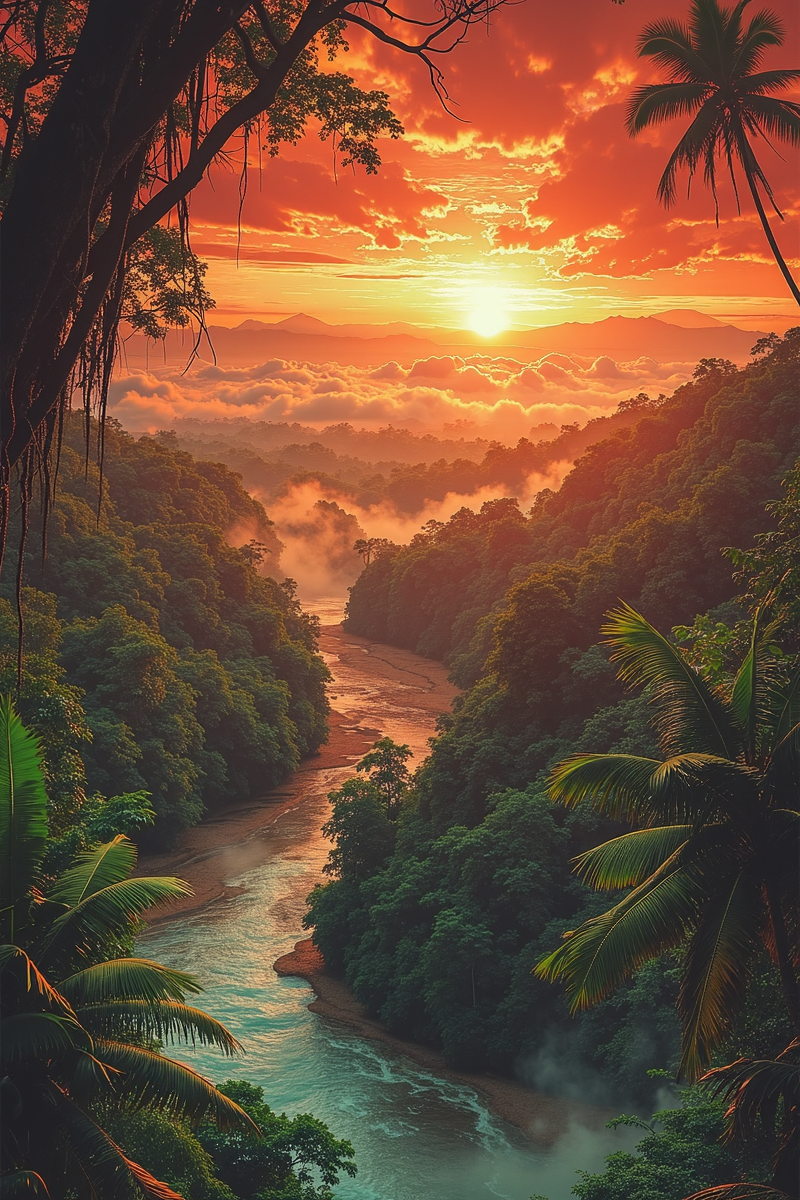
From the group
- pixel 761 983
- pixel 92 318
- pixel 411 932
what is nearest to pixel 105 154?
pixel 92 318

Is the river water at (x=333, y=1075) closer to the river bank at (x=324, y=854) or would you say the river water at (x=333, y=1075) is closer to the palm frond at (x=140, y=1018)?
the river bank at (x=324, y=854)

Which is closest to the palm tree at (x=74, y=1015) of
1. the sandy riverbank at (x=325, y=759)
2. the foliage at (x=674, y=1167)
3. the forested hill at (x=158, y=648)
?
the foliage at (x=674, y=1167)

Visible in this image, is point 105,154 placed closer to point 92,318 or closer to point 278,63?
point 92,318

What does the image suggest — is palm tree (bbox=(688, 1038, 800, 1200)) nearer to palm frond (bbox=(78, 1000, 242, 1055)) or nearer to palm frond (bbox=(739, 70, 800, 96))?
palm frond (bbox=(78, 1000, 242, 1055))

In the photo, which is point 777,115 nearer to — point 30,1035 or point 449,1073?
point 30,1035

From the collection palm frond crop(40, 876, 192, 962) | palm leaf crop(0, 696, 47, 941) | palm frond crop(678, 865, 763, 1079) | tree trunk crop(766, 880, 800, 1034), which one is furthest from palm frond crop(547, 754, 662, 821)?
palm leaf crop(0, 696, 47, 941)

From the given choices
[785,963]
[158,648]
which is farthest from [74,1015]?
[158,648]
